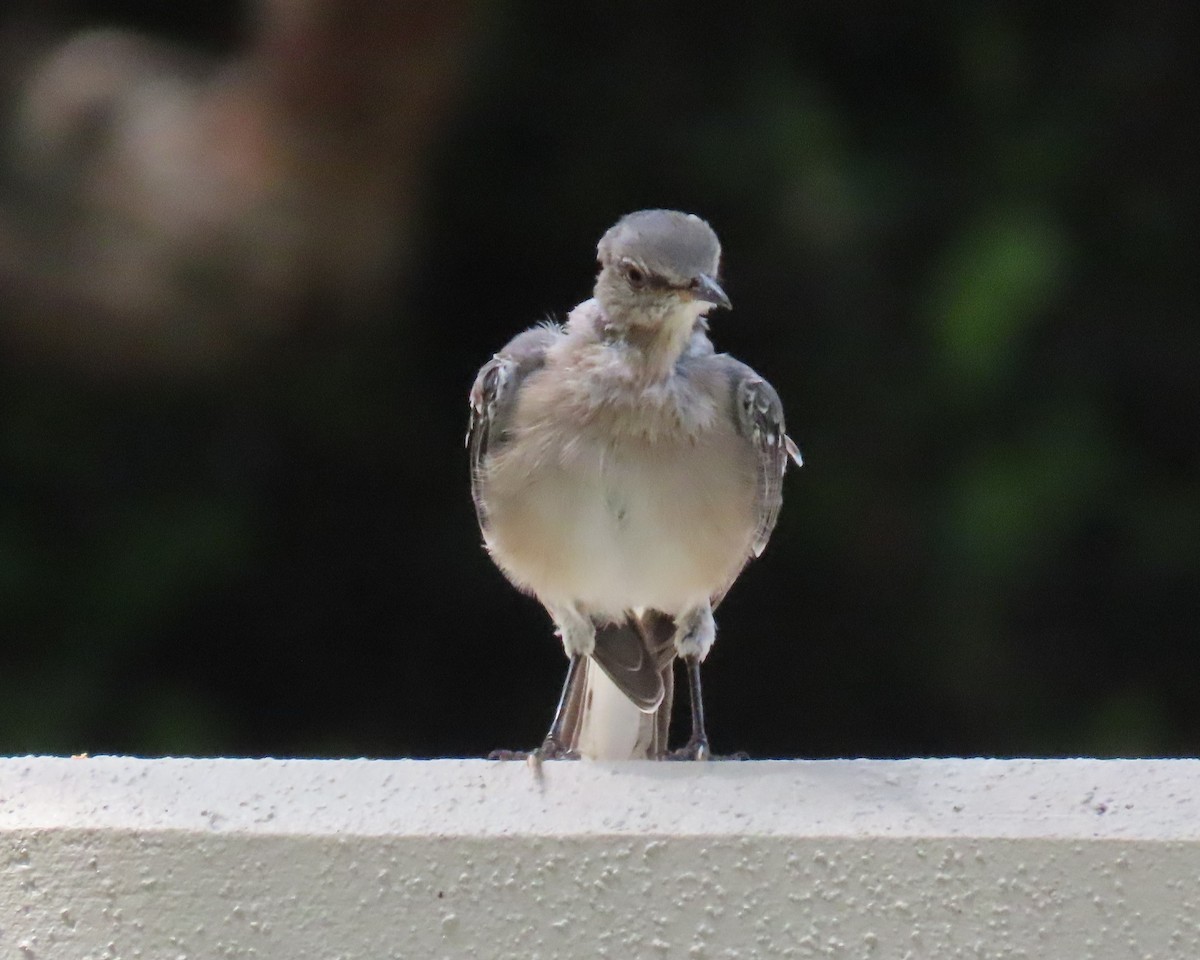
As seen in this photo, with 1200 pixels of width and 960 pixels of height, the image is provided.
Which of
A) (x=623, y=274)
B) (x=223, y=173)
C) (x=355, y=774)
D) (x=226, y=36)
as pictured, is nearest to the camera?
(x=355, y=774)

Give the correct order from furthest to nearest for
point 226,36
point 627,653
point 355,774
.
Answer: point 226,36 → point 627,653 → point 355,774

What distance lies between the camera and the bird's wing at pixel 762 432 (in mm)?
3055

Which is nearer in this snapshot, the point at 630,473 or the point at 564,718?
the point at 630,473

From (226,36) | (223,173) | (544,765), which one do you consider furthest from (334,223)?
(544,765)

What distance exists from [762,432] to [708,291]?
37 cm

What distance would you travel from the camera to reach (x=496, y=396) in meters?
3.08

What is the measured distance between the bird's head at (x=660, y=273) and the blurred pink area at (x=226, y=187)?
181cm

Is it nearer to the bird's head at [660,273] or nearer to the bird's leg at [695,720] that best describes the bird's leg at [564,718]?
the bird's leg at [695,720]

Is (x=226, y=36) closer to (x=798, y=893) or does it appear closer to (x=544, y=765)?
(x=544, y=765)

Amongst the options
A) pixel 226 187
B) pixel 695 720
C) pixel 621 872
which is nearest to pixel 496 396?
pixel 695 720

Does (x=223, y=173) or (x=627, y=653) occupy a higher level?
(x=223, y=173)

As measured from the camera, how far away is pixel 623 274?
289 centimetres

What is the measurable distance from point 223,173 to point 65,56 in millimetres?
603

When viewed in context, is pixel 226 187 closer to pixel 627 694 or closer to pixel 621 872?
pixel 627 694
